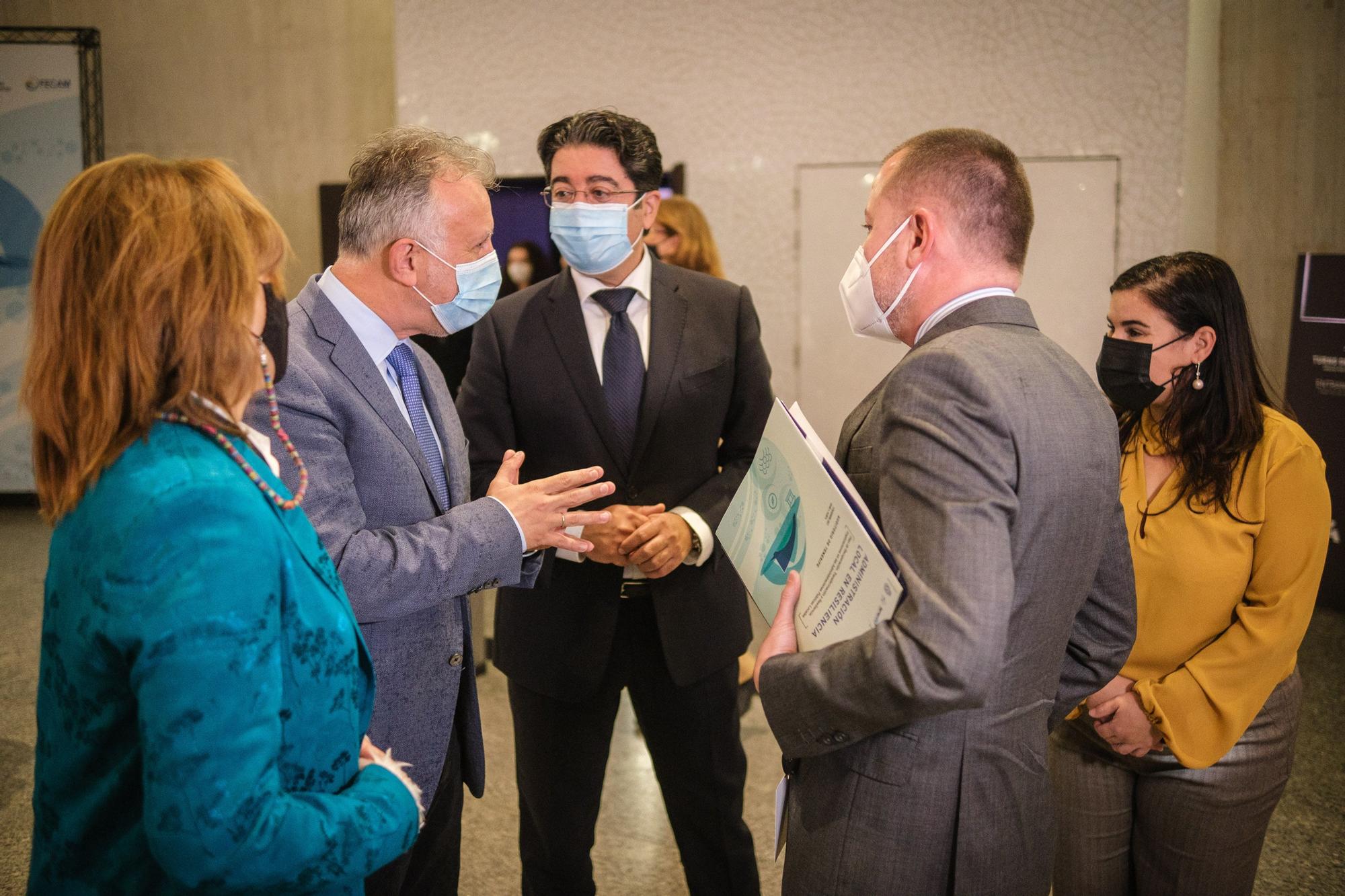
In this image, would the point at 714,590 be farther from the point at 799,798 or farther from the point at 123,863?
the point at 123,863

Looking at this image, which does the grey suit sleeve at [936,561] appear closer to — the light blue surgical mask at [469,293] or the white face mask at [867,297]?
the white face mask at [867,297]

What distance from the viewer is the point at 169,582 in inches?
35.5

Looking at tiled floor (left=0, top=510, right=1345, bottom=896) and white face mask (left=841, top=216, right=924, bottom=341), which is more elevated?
white face mask (left=841, top=216, right=924, bottom=341)

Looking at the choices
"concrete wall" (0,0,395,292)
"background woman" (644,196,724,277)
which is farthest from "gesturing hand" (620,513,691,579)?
"concrete wall" (0,0,395,292)

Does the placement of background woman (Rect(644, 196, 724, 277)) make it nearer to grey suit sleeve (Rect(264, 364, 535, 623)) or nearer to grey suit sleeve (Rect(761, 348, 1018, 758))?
grey suit sleeve (Rect(264, 364, 535, 623))

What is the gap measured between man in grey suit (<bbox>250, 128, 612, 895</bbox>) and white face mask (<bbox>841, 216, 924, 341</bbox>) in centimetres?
51

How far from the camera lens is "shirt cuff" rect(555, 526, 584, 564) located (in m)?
2.03

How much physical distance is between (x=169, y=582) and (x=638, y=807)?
7.94 feet

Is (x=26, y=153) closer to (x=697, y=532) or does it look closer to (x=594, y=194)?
(x=594, y=194)

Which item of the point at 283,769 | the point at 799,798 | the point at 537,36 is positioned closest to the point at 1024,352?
the point at 799,798

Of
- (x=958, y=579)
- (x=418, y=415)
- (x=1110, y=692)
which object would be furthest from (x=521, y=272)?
(x=958, y=579)

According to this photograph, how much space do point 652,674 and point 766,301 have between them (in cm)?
319

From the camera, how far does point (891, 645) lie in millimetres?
1157

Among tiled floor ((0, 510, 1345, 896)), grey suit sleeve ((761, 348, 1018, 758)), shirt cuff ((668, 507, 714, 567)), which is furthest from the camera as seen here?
tiled floor ((0, 510, 1345, 896))
